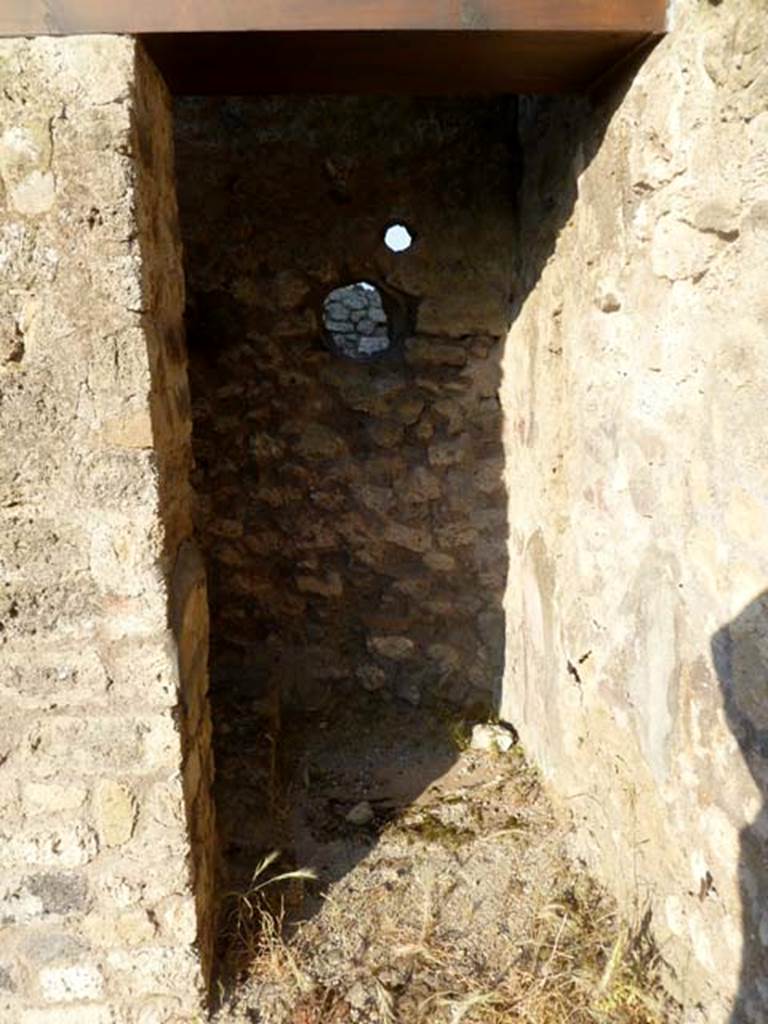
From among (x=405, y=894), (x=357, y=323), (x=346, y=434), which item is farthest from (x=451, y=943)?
(x=357, y=323)

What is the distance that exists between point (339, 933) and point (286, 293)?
6.85 ft

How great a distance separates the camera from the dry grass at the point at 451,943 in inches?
71.9

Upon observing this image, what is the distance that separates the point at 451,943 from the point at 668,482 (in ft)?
4.27

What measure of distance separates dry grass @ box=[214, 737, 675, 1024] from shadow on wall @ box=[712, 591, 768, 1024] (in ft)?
1.16

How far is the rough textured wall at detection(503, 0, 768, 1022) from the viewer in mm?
1422

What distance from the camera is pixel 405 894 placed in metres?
2.23

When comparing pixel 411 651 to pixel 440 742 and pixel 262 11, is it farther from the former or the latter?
pixel 262 11

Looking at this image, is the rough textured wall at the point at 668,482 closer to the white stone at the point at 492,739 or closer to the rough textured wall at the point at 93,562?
the white stone at the point at 492,739

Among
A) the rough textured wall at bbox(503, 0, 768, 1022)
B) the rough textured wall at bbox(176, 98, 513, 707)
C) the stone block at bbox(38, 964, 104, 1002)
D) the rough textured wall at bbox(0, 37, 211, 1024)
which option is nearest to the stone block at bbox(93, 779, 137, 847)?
the rough textured wall at bbox(0, 37, 211, 1024)

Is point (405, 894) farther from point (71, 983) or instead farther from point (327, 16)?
point (327, 16)

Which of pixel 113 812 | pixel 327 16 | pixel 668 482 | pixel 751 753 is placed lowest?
pixel 113 812

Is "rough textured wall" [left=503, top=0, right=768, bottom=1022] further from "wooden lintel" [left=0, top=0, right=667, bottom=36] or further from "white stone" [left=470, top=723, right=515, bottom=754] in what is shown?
"white stone" [left=470, top=723, right=515, bottom=754]

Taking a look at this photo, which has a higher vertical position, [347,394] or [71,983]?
[347,394]

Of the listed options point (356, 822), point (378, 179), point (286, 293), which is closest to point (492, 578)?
point (356, 822)
